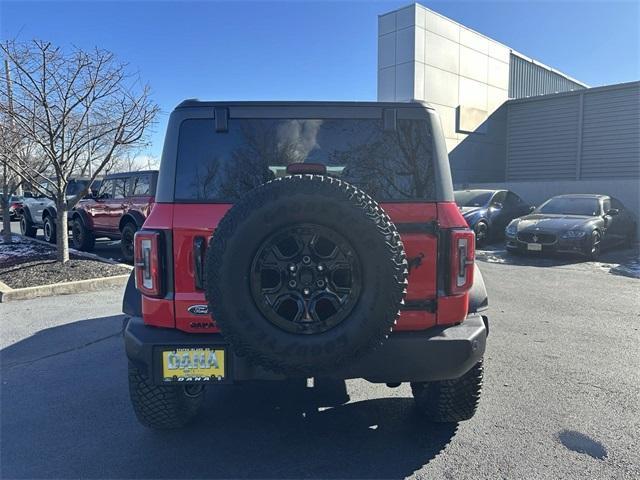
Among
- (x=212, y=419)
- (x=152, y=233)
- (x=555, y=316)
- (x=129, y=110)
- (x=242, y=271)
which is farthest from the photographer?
(x=129, y=110)

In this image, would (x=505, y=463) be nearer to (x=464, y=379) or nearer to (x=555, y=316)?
(x=464, y=379)

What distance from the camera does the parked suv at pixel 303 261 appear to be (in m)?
2.24

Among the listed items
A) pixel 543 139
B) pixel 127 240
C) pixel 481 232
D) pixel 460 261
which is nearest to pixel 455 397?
pixel 460 261

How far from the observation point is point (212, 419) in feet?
10.4

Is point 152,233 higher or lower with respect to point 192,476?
higher

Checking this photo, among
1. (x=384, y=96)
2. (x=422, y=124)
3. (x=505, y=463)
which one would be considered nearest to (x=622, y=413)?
(x=505, y=463)

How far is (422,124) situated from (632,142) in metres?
20.3

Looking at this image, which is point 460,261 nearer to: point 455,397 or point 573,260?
point 455,397

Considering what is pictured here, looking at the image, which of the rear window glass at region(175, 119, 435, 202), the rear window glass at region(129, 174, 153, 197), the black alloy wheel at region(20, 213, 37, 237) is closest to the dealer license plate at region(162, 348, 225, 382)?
the rear window glass at region(175, 119, 435, 202)

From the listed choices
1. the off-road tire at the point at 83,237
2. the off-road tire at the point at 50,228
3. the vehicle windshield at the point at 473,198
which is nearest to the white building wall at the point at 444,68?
the vehicle windshield at the point at 473,198

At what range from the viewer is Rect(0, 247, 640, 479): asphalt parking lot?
261 cm

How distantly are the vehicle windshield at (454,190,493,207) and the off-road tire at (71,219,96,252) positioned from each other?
30.7 ft

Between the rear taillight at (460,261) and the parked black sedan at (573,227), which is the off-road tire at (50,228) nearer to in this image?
the parked black sedan at (573,227)

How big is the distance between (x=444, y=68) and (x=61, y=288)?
17.3 m
